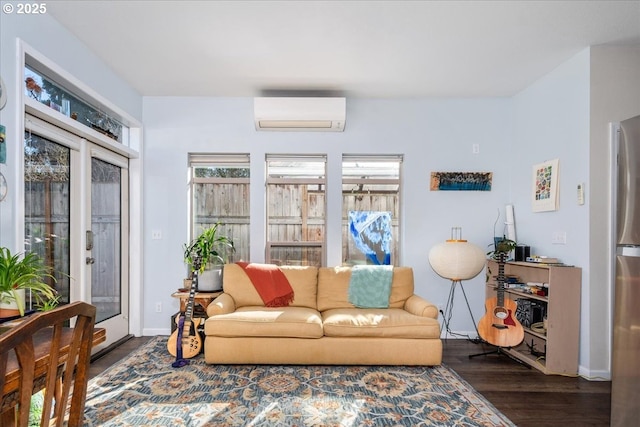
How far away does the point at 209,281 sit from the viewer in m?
3.70

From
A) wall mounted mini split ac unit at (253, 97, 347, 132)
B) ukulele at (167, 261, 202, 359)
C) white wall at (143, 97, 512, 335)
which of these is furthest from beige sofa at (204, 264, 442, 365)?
wall mounted mini split ac unit at (253, 97, 347, 132)

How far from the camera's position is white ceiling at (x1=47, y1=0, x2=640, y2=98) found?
97.5 inches

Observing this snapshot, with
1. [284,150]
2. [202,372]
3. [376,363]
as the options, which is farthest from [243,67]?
[376,363]

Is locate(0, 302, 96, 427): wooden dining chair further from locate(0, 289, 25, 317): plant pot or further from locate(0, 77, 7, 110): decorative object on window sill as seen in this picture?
locate(0, 77, 7, 110): decorative object on window sill

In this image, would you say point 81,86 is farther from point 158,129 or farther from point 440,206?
point 440,206

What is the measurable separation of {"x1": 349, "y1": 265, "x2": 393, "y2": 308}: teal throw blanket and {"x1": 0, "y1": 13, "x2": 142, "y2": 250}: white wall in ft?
8.86

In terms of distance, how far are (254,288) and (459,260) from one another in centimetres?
200

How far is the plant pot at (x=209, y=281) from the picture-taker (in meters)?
3.68

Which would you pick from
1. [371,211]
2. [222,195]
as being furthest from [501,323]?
[222,195]

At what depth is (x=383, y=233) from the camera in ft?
14.1

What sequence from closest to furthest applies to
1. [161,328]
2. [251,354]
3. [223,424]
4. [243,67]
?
1. [223,424]
2. [251,354]
3. [243,67]
4. [161,328]

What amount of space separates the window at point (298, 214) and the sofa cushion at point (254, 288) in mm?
456

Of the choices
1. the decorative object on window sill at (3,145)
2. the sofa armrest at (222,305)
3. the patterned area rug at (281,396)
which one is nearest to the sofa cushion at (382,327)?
the patterned area rug at (281,396)

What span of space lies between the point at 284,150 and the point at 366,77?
3.96ft
